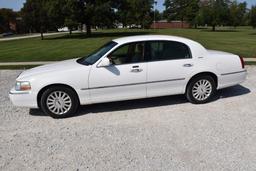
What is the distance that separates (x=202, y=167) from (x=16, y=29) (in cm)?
10575

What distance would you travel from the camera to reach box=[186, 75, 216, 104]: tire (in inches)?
235

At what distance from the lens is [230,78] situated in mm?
6223

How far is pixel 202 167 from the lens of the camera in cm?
353

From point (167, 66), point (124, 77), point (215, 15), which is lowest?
point (124, 77)

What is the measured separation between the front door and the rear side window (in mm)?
212

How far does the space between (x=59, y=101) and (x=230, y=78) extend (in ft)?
12.3

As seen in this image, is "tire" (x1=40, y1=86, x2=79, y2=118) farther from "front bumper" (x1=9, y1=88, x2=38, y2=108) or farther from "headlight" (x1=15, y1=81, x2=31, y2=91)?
"headlight" (x1=15, y1=81, x2=31, y2=91)

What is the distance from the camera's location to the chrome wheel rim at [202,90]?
19.7 ft

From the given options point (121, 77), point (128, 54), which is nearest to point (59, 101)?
point (121, 77)

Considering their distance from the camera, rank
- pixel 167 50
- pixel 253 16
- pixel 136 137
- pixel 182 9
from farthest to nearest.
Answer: pixel 182 9, pixel 253 16, pixel 167 50, pixel 136 137

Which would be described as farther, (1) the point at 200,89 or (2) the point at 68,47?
(2) the point at 68,47

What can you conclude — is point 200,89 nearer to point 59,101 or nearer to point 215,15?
point 59,101

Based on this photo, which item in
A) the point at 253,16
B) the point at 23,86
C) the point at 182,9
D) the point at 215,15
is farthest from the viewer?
the point at 182,9

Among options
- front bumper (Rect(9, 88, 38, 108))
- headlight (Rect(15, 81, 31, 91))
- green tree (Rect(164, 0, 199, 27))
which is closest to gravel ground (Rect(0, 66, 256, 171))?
front bumper (Rect(9, 88, 38, 108))
